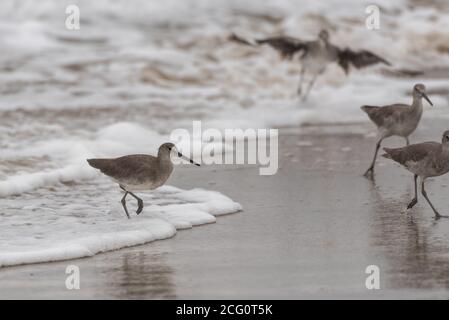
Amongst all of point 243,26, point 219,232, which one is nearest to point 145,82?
point 243,26

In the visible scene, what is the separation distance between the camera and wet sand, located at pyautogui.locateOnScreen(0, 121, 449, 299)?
19.0 ft

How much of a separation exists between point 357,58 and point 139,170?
6.58 meters

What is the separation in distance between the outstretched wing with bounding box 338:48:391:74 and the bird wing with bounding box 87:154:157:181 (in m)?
5.96

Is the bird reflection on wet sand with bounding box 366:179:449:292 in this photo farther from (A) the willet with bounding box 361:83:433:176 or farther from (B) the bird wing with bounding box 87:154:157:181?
(B) the bird wing with bounding box 87:154:157:181

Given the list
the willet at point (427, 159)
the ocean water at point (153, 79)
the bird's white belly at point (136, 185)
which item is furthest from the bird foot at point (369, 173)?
the bird's white belly at point (136, 185)

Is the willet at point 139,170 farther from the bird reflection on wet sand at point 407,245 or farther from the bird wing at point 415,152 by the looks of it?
the bird wing at point 415,152

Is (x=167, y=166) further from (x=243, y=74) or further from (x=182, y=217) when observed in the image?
(x=243, y=74)

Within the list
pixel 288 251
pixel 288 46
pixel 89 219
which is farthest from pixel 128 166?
pixel 288 46

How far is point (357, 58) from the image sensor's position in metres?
13.6

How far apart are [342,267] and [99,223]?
82.8 inches

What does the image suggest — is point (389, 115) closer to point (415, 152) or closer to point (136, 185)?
point (415, 152)

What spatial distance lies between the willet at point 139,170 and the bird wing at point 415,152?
1779mm

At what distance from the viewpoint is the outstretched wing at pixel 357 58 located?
13.3 meters

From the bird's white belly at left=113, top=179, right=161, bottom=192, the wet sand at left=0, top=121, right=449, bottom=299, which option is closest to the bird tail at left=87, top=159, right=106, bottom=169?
the bird's white belly at left=113, top=179, right=161, bottom=192
